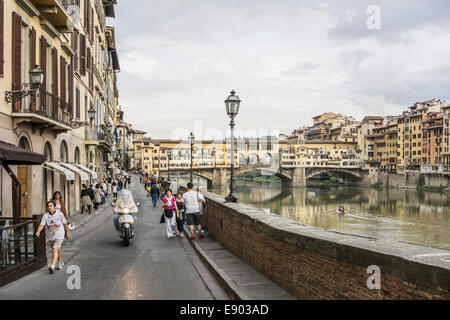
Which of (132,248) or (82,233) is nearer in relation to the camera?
(132,248)

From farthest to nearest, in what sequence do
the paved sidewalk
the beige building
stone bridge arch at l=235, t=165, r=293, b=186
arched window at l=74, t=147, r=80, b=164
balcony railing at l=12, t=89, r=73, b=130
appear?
1. stone bridge arch at l=235, t=165, r=293, b=186
2. arched window at l=74, t=147, r=80, b=164
3. balcony railing at l=12, t=89, r=73, b=130
4. the beige building
5. the paved sidewalk

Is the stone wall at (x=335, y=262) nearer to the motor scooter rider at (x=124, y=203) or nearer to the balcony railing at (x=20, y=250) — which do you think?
the balcony railing at (x=20, y=250)

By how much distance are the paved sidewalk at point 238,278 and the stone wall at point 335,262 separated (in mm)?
131

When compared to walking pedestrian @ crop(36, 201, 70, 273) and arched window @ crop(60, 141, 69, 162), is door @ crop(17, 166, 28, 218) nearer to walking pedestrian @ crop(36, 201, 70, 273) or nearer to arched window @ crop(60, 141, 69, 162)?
arched window @ crop(60, 141, 69, 162)

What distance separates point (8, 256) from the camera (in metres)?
7.69

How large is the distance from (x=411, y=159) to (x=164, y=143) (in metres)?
58.7

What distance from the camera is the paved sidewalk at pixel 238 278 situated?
653 centimetres

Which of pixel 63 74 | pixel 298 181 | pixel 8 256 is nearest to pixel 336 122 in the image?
pixel 298 181

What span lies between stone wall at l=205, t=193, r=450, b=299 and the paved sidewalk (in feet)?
0.43

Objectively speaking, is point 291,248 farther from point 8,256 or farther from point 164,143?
point 164,143

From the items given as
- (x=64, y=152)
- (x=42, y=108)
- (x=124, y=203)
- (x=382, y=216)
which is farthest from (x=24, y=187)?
(x=382, y=216)

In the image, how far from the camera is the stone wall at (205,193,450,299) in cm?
377

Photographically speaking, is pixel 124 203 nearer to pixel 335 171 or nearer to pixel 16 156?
pixel 16 156

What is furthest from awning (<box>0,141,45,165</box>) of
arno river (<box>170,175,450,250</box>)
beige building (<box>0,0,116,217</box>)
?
arno river (<box>170,175,450,250</box>)
